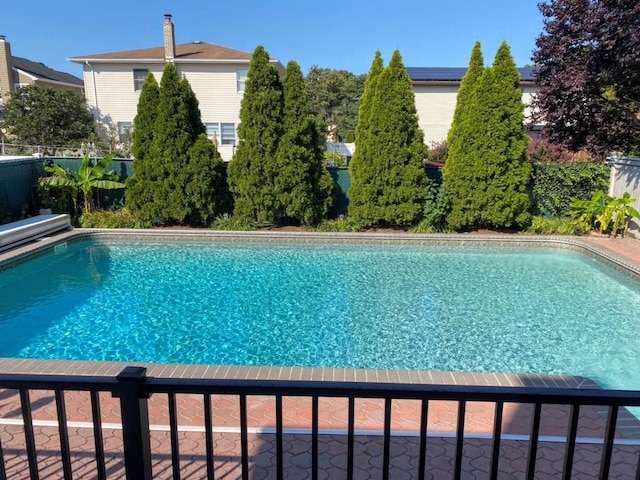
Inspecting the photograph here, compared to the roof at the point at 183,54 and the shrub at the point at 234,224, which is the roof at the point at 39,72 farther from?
the shrub at the point at 234,224

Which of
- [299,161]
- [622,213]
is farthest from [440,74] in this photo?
[299,161]

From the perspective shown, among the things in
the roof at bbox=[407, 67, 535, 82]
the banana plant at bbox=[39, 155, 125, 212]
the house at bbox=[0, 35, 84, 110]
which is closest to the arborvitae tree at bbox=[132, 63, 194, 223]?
the banana plant at bbox=[39, 155, 125, 212]

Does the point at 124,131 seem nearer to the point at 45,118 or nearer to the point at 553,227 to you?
the point at 45,118

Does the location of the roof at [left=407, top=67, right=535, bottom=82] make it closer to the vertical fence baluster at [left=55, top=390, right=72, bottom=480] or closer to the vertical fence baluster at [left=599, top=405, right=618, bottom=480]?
the vertical fence baluster at [left=599, top=405, right=618, bottom=480]

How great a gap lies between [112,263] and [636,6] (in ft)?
45.1

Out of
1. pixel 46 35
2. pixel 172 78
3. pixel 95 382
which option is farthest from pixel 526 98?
pixel 95 382

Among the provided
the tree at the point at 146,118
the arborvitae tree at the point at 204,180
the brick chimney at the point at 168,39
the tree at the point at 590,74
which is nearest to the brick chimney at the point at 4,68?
the brick chimney at the point at 168,39

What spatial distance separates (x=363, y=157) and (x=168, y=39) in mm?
14006

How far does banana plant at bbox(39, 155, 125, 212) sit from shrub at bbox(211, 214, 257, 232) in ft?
10.6

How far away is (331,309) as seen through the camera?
328 inches

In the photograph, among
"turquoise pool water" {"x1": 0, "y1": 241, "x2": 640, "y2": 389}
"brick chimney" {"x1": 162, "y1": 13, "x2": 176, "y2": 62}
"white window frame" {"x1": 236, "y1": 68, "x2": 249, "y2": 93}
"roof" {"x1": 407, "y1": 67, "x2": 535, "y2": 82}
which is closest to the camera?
"turquoise pool water" {"x1": 0, "y1": 241, "x2": 640, "y2": 389}

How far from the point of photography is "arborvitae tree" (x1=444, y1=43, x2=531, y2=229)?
43.4ft

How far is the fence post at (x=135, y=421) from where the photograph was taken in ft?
6.37

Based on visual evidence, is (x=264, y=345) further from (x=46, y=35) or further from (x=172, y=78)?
(x=46, y=35)
